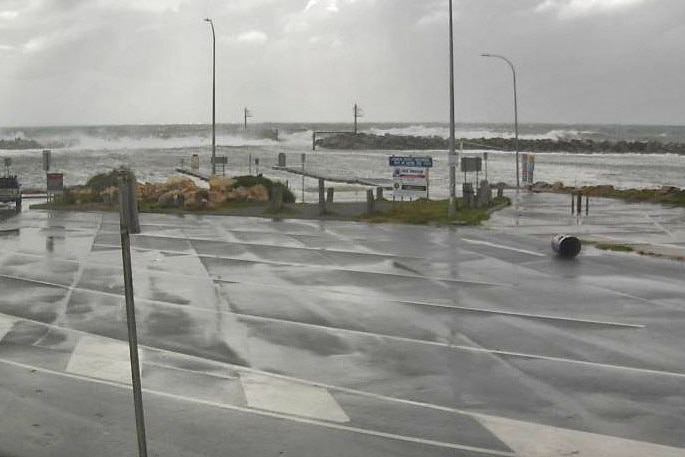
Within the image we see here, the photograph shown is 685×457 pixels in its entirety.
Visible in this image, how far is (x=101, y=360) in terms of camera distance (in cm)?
1120

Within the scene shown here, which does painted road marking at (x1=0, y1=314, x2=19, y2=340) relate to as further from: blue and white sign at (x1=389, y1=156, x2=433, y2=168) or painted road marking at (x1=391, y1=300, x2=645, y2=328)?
blue and white sign at (x1=389, y1=156, x2=433, y2=168)

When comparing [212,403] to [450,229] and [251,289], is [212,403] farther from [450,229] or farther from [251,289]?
[450,229]

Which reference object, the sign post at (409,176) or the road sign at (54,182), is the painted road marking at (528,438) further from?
the road sign at (54,182)

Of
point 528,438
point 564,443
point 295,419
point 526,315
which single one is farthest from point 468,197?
point 564,443

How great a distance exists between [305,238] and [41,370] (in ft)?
52.0

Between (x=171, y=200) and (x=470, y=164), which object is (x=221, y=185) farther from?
(x=470, y=164)

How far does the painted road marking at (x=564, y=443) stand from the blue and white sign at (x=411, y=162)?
27.0 metres

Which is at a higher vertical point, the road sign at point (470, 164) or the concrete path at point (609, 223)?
the road sign at point (470, 164)

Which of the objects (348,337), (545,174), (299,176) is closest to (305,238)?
(348,337)

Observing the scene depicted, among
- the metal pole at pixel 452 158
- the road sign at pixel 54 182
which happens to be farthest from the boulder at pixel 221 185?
the metal pole at pixel 452 158

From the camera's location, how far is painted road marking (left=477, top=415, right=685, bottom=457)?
7.77m

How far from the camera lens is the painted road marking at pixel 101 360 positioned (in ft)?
34.4

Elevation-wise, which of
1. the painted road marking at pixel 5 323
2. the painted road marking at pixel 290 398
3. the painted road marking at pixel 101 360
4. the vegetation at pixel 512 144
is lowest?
the painted road marking at pixel 290 398

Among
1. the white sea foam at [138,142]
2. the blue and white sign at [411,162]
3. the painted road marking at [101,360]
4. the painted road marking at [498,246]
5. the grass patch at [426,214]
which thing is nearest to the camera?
the painted road marking at [101,360]
